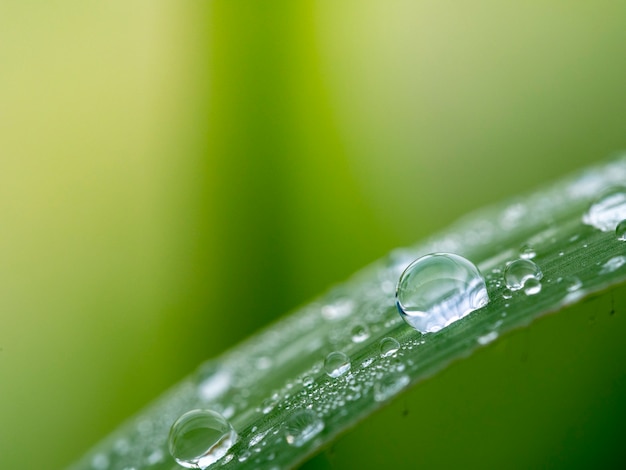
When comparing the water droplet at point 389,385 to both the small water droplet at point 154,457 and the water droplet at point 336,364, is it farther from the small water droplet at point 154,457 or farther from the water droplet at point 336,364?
the small water droplet at point 154,457

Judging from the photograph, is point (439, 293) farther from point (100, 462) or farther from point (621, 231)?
point (100, 462)

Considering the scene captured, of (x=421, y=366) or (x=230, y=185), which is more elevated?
(x=230, y=185)

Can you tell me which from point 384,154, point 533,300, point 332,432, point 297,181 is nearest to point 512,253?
point 533,300

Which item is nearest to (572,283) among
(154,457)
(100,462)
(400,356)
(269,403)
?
(400,356)

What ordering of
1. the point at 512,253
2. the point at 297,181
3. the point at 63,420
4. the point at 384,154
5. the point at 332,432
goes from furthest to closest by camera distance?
the point at 384,154 → the point at 297,181 → the point at 63,420 → the point at 512,253 → the point at 332,432

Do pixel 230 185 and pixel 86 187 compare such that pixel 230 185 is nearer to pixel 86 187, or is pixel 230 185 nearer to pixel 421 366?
pixel 86 187

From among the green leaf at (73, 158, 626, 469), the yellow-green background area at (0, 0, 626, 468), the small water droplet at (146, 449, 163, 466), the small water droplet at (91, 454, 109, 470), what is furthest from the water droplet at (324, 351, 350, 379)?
the yellow-green background area at (0, 0, 626, 468)
